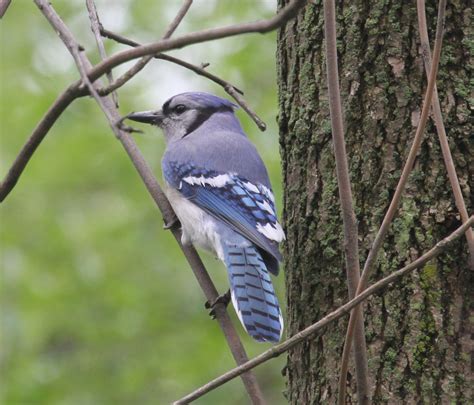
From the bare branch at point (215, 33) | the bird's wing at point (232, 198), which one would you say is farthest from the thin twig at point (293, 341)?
the bird's wing at point (232, 198)

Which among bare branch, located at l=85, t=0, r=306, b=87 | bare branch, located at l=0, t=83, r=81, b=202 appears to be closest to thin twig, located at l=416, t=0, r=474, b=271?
bare branch, located at l=85, t=0, r=306, b=87

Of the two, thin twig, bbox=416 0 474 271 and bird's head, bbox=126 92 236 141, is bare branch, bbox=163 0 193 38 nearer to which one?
thin twig, bbox=416 0 474 271

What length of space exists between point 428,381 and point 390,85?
0.70 metres

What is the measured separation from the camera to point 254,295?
7.95 feet

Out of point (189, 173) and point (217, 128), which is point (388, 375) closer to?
point (189, 173)

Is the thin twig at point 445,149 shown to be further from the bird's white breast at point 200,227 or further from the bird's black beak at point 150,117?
the bird's black beak at point 150,117

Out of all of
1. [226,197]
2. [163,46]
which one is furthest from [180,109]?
[163,46]

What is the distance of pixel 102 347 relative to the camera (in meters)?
4.84

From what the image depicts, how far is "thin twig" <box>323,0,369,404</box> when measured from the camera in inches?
66.6

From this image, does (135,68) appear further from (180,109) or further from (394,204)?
(180,109)

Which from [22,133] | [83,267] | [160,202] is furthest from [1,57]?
[160,202]

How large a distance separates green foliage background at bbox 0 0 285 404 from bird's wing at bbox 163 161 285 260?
1.31m

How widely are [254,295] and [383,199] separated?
1.60ft

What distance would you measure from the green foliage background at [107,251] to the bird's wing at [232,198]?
131cm
